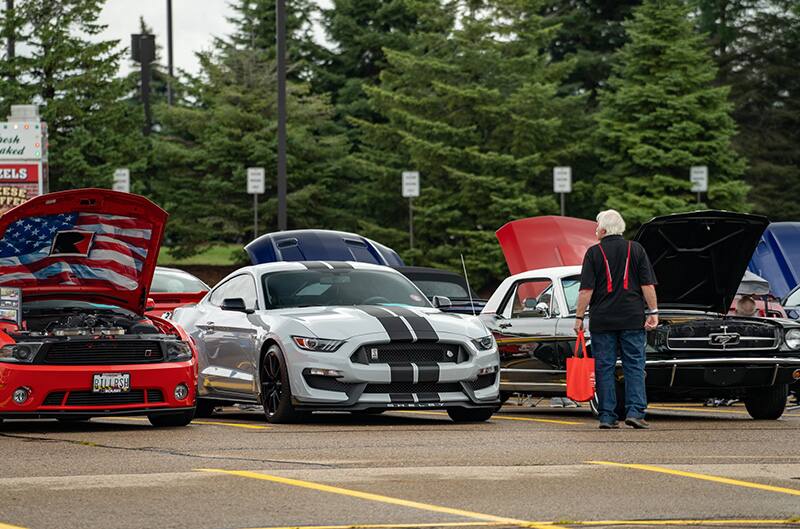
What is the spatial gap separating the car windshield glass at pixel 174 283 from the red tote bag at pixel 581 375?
902 cm

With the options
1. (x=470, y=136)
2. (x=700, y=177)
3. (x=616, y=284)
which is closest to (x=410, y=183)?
(x=700, y=177)

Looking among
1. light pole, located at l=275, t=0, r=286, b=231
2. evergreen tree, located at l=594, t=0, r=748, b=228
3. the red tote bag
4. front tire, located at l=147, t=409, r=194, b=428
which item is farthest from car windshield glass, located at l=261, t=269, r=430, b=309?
evergreen tree, located at l=594, t=0, r=748, b=228

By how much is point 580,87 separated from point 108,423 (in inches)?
1884

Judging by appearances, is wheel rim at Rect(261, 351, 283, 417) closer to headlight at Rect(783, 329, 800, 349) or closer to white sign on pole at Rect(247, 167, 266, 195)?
headlight at Rect(783, 329, 800, 349)

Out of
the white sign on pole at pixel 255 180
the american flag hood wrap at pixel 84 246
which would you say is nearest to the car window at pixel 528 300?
the american flag hood wrap at pixel 84 246

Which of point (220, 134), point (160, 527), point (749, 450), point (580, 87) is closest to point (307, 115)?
point (220, 134)

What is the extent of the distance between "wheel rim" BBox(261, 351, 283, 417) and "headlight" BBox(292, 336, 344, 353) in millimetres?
353

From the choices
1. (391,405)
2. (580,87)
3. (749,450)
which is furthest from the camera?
(580,87)

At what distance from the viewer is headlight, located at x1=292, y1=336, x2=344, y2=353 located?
46.3 ft

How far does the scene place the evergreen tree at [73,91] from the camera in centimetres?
4922

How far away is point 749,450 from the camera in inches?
473

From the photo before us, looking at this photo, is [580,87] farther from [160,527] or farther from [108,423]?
[160,527]

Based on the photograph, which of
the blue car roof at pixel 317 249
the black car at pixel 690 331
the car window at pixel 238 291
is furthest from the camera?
the blue car roof at pixel 317 249

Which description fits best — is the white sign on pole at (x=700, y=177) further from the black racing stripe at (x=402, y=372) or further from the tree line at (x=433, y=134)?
the black racing stripe at (x=402, y=372)
